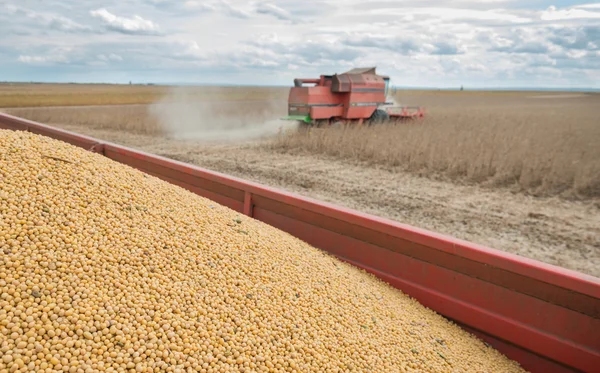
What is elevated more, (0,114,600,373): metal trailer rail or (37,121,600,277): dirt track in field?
(0,114,600,373): metal trailer rail

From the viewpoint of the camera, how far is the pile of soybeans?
1.46 m

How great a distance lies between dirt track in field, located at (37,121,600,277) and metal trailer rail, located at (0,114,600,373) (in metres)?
2.44

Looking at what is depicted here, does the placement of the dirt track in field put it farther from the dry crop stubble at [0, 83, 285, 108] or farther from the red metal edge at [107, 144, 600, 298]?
the dry crop stubble at [0, 83, 285, 108]

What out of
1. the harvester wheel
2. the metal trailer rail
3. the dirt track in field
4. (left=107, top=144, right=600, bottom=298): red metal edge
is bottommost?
the dirt track in field

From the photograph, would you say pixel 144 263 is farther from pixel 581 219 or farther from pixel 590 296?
pixel 581 219

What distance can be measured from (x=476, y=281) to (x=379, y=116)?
9.67m

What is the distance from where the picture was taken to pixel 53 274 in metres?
1.62

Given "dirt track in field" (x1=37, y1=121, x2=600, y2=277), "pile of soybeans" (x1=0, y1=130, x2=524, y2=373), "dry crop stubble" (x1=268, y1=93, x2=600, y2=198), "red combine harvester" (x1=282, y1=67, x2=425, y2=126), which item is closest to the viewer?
"pile of soybeans" (x1=0, y1=130, x2=524, y2=373)

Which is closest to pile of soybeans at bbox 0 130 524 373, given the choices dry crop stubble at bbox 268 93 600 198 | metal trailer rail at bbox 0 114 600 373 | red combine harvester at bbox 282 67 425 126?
metal trailer rail at bbox 0 114 600 373

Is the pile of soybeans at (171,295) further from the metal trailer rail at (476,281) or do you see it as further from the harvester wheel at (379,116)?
the harvester wheel at (379,116)

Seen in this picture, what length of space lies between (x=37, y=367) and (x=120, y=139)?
11282 mm

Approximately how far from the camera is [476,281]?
6.73 feet

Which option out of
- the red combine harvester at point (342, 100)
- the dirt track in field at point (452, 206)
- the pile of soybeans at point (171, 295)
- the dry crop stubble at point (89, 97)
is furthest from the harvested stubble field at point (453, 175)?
the dry crop stubble at point (89, 97)

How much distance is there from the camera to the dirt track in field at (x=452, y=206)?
446 cm
